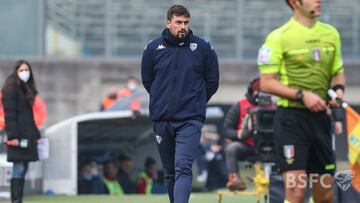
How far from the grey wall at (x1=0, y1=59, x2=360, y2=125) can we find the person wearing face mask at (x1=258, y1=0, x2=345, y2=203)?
1787cm

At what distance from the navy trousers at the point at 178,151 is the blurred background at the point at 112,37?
15.8 m

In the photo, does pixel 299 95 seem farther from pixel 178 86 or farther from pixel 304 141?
pixel 178 86

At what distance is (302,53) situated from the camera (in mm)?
8234

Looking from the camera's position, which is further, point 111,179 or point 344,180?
point 111,179

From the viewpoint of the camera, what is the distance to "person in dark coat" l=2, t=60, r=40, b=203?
46.6ft

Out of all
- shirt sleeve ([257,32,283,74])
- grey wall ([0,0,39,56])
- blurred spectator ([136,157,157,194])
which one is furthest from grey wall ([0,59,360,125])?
shirt sleeve ([257,32,283,74])

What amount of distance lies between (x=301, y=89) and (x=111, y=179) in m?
12.0

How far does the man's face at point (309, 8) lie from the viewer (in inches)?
324

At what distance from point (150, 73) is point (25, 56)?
16582 mm

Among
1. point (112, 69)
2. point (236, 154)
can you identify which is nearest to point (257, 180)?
point (236, 154)

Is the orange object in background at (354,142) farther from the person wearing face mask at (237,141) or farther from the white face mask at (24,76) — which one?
the white face mask at (24,76)

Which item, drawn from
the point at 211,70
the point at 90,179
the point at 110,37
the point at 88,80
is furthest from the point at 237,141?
the point at 110,37

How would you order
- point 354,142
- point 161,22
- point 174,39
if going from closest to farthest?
point 354,142, point 174,39, point 161,22

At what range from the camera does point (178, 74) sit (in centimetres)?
1012
